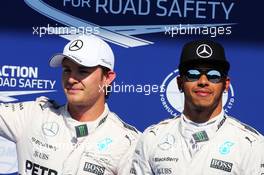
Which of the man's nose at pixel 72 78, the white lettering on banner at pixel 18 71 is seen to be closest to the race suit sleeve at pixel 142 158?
the man's nose at pixel 72 78

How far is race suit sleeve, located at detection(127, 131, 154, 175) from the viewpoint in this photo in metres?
3.11

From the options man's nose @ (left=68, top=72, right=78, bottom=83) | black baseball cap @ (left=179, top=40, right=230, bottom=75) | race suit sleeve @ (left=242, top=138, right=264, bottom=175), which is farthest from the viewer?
man's nose @ (left=68, top=72, right=78, bottom=83)

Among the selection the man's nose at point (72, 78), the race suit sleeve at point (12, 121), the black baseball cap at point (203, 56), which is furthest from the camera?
the race suit sleeve at point (12, 121)

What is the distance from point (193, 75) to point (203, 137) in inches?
10.9

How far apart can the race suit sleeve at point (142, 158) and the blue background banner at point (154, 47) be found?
44.7 inches

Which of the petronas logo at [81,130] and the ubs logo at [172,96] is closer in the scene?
the petronas logo at [81,130]

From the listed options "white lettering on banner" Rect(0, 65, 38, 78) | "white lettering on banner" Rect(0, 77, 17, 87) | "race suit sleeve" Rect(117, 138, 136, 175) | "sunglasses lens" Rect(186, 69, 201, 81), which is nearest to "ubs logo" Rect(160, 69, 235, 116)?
"white lettering on banner" Rect(0, 65, 38, 78)

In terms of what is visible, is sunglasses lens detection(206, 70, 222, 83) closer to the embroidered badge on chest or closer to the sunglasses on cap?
the sunglasses on cap

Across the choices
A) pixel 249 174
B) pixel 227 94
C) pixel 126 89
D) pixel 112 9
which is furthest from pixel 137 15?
pixel 249 174

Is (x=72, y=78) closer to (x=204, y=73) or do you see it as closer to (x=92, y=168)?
(x=92, y=168)

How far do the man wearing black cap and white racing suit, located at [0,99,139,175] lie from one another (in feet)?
0.59

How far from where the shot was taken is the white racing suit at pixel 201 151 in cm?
295

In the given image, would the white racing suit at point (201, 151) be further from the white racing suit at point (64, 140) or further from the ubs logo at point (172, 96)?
the ubs logo at point (172, 96)

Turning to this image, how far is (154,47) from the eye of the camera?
4.32m
